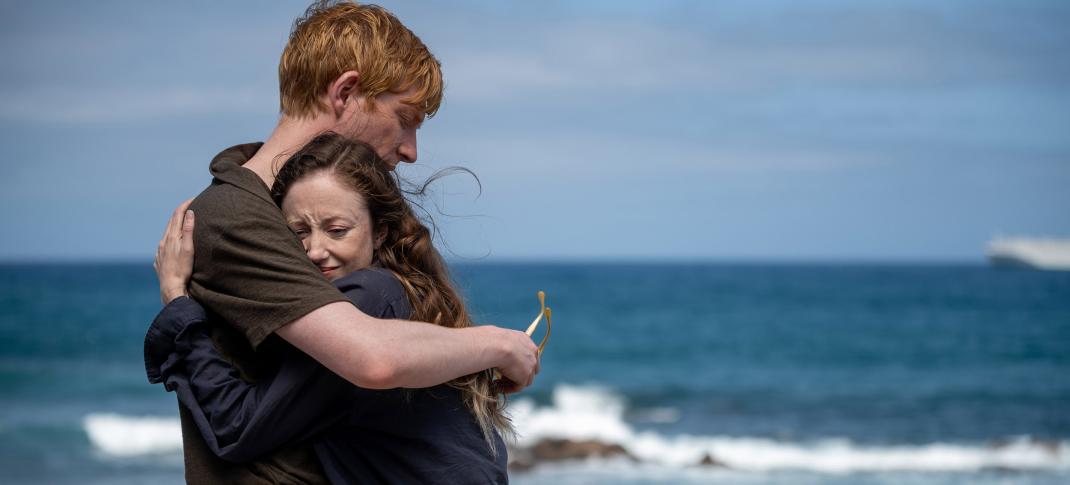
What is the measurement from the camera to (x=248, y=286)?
6.32ft

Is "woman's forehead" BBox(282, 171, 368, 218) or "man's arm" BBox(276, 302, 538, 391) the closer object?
"man's arm" BBox(276, 302, 538, 391)

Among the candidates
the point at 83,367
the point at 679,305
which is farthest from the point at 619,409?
the point at 679,305

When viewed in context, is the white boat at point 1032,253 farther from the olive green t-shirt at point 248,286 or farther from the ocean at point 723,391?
the olive green t-shirt at point 248,286

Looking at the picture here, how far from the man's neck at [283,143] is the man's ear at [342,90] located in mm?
50

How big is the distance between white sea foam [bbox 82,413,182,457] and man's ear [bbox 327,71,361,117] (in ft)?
34.4

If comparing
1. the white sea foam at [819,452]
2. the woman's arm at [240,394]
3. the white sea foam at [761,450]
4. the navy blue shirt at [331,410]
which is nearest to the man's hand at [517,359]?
the navy blue shirt at [331,410]

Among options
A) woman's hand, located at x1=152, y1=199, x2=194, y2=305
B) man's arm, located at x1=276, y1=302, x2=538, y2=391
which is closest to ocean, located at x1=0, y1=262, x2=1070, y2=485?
man's arm, located at x1=276, y1=302, x2=538, y2=391

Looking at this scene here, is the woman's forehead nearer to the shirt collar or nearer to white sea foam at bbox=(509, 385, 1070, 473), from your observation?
the shirt collar

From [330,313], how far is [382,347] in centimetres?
11

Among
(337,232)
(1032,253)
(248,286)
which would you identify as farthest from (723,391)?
(1032,253)

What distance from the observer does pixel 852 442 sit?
44.2ft

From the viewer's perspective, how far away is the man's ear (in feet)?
7.14

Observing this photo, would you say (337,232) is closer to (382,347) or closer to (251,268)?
(251,268)

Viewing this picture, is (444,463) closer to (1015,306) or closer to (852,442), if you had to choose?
(852,442)
